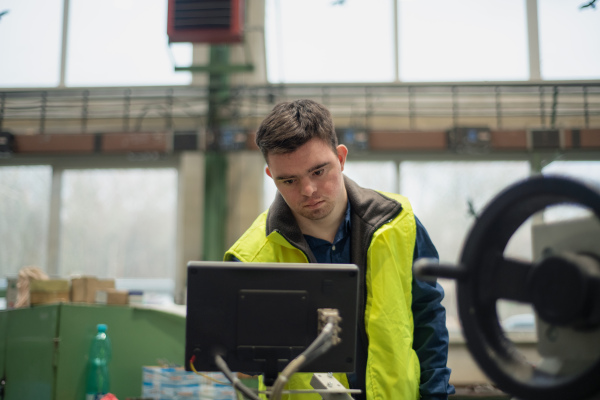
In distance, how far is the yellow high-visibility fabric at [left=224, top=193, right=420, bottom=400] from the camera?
124cm

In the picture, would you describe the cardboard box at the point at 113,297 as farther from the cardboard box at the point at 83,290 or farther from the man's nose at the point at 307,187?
the man's nose at the point at 307,187

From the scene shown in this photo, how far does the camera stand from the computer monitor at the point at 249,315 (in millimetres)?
999

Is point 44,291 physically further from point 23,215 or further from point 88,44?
point 88,44

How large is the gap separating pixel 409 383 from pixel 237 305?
51 cm

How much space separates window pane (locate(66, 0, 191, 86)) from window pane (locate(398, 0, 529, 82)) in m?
2.00

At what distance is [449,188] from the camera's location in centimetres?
442

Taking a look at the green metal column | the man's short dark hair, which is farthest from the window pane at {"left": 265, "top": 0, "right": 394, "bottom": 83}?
the man's short dark hair

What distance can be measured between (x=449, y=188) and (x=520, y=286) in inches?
156

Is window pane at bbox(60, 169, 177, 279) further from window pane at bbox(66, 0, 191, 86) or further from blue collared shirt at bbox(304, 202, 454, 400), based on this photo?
blue collared shirt at bbox(304, 202, 454, 400)

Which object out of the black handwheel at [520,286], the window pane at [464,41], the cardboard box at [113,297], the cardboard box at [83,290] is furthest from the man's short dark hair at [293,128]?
the window pane at [464,41]

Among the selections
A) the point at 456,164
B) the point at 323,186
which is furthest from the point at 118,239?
the point at 323,186

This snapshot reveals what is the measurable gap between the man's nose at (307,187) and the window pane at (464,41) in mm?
3510

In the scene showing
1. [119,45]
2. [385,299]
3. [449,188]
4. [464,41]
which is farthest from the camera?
[119,45]

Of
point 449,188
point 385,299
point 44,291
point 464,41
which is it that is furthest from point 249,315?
point 464,41
